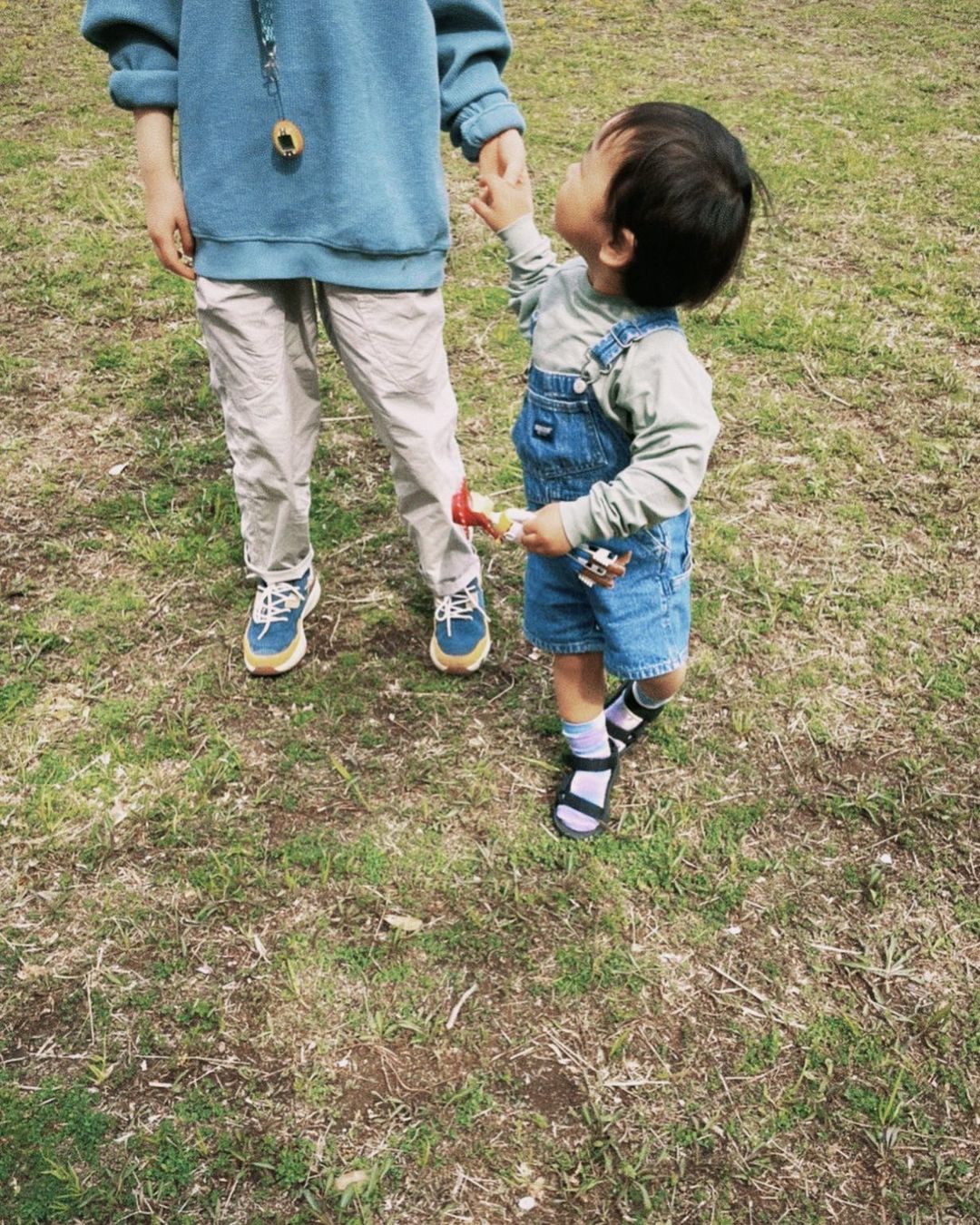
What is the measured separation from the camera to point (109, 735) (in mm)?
2533

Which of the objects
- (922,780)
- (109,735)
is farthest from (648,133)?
(109,735)

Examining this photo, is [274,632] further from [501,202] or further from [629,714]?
[501,202]

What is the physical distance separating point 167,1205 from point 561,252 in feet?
12.8

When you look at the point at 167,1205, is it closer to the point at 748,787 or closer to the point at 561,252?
the point at 748,787

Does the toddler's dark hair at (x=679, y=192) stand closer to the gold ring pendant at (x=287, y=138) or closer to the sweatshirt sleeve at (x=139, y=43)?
the gold ring pendant at (x=287, y=138)

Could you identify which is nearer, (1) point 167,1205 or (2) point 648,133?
(2) point 648,133

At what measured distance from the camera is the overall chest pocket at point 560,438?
1.87 meters

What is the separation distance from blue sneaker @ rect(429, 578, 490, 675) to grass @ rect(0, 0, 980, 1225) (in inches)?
2.8

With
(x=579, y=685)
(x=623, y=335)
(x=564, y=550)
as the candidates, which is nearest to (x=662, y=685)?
(x=579, y=685)

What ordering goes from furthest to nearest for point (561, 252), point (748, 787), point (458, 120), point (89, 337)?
point (561, 252), point (89, 337), point (748, 787), point (458, 120)

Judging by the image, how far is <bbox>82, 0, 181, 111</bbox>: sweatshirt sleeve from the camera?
1.98 m

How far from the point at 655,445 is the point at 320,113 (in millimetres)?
915

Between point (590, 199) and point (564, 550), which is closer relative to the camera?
point (590, 199)

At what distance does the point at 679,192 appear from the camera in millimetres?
1604
